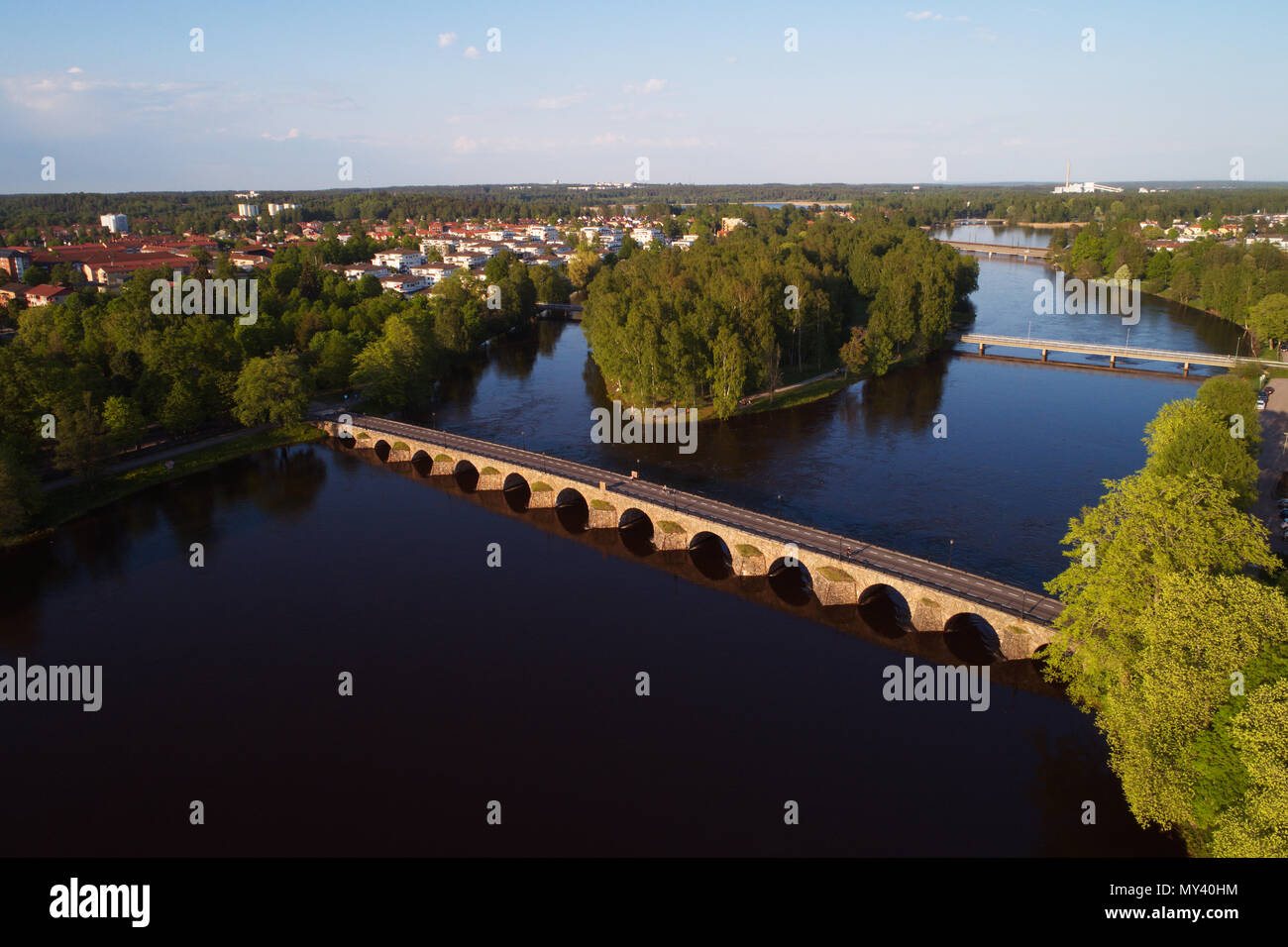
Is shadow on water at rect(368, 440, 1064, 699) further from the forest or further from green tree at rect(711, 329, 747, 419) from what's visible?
green tree at rect(711, 329, 747, 419)

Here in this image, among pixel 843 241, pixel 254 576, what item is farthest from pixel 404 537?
pixel 843 241

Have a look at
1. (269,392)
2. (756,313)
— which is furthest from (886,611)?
(269,392)

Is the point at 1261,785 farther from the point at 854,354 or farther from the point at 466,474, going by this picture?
the point at 854,354

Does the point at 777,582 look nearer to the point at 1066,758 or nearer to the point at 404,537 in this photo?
the point at 1066,758

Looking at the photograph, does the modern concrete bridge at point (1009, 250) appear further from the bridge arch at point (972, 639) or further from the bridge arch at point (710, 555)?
the bridge arch at point (972, 639)

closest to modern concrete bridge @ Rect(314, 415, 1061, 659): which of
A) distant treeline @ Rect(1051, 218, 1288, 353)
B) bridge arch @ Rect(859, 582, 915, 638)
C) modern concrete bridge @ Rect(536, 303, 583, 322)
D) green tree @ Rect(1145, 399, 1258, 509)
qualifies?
bridge arch @ Rect(859, 582, 915, 638)

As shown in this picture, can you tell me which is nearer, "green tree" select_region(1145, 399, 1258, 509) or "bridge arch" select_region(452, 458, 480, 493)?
"green tree" select_region(1145, 399, 1258, 509)
